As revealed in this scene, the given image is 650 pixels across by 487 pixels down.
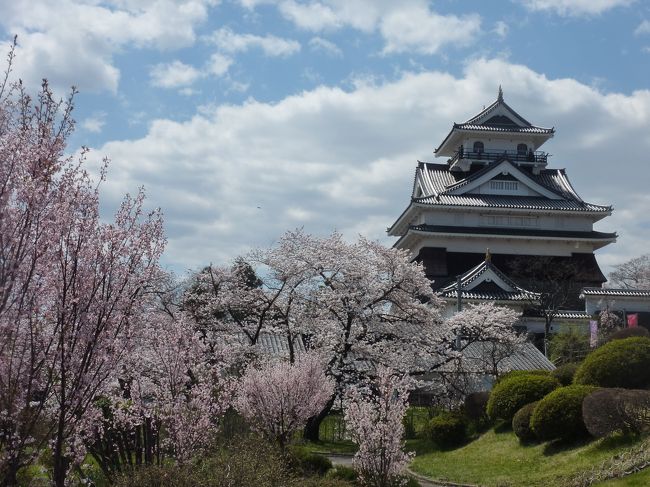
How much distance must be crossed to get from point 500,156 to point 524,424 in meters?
33.9

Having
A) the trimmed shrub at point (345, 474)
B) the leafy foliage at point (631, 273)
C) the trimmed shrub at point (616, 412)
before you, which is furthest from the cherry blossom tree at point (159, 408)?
the leafy foliage at point (631, 273)

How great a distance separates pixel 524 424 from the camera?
51.9 ft

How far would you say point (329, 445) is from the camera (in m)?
21.7

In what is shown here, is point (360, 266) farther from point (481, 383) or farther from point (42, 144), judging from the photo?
point (42, 144)

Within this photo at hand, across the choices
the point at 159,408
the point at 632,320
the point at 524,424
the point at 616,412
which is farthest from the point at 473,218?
the point at 159,408

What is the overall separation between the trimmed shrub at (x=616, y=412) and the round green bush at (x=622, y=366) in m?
1.89

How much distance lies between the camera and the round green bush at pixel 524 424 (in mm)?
15773

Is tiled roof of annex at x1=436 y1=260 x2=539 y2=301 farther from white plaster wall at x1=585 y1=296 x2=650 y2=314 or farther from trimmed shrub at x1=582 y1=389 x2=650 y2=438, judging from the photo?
trimmed shrub at x1=582 y1=389 x2=650 y2=438

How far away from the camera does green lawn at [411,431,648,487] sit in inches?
508

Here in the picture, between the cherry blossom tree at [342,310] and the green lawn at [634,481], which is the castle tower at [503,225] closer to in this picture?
the cherry blossom tree at [342,310]

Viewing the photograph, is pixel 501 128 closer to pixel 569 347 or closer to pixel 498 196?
pixel 498 196

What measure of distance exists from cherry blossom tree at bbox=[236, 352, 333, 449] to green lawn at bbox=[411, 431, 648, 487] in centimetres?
335

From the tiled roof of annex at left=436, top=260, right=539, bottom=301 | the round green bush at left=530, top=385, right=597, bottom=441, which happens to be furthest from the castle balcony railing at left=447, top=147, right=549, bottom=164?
the round green bush at left=530, top=385, right=597, bottom=441

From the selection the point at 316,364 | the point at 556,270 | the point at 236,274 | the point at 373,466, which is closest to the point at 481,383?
the point at 236,274
